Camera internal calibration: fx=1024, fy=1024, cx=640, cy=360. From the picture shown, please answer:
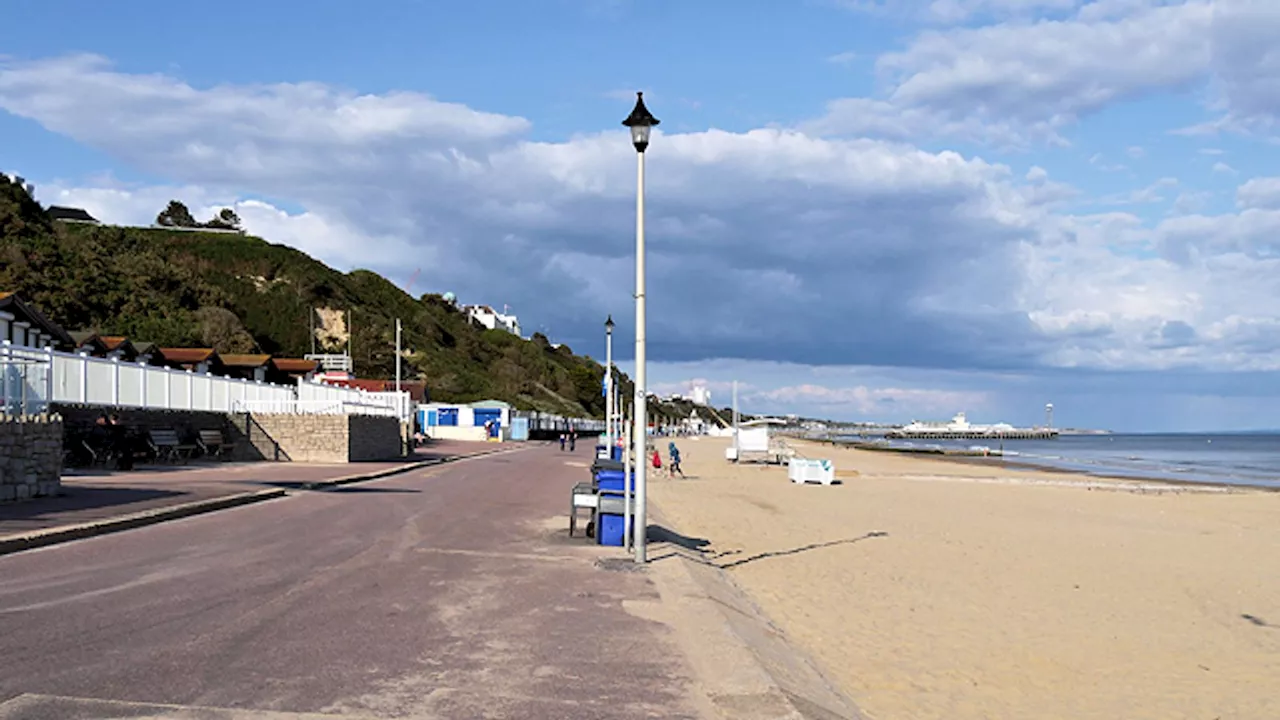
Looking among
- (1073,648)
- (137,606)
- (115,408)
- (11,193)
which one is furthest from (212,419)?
(11,193)

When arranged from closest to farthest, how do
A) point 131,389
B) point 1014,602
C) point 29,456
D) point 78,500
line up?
point 1014,602
point 29,456
point 78,500
point 131,389

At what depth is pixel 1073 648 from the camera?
1032 centimetres

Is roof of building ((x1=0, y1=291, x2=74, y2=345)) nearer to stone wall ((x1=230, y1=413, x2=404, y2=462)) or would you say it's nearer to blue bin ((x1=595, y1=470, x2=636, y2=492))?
stone wall ((x1=230, y1=413, x2=404, y2=462))

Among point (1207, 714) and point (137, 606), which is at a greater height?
point (137, 606)

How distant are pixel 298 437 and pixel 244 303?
77.2m

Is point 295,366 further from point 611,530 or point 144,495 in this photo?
point 611,530

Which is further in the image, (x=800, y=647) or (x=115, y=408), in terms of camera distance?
(x=115, y=408)

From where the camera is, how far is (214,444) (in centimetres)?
3203

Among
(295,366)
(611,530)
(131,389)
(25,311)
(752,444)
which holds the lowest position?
(752,444)

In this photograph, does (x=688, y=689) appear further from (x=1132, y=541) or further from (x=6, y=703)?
(x=1132, y=541)

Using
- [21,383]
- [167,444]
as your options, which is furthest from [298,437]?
[21,383]

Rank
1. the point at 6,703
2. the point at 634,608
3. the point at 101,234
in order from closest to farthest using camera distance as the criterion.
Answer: the point at 6,703 → the point at 634,608 → the point at 101,234

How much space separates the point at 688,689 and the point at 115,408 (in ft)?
81.6

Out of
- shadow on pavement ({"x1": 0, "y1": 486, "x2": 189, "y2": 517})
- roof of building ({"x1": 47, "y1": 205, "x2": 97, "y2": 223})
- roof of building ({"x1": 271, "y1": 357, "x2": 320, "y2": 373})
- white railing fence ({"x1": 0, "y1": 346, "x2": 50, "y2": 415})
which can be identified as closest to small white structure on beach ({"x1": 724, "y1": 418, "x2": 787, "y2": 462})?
roof of building ({"x1": 271, "y1": 357, "x2": 320, "y2": 373})
